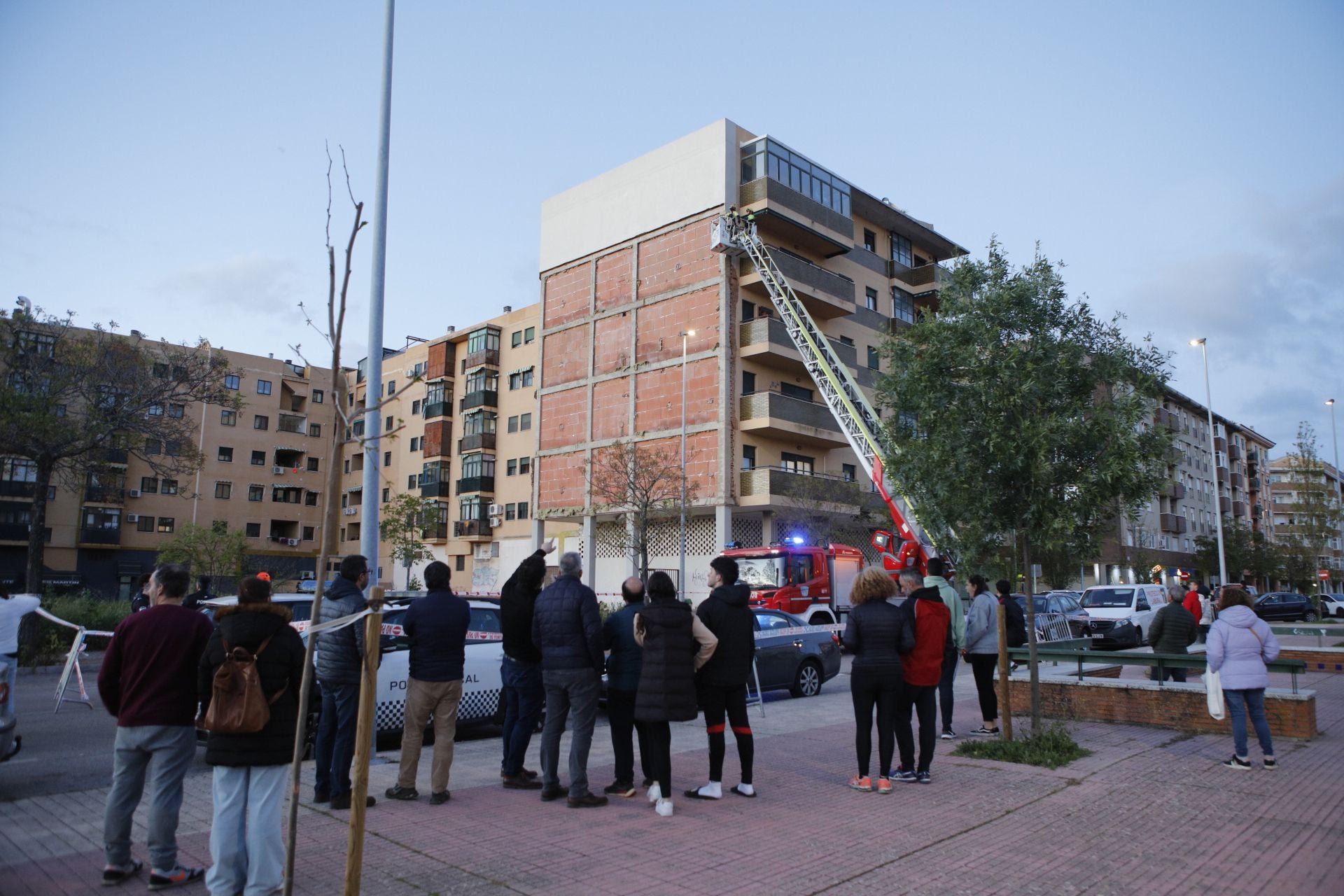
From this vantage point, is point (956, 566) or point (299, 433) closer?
point (956, 566)

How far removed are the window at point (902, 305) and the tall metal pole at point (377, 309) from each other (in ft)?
117

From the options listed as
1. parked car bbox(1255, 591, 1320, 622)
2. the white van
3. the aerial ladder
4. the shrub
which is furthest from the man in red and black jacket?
parked car bbox(1255, 591, 1320, 622)

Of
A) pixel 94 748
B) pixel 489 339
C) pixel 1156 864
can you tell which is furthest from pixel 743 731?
pixel 489 339

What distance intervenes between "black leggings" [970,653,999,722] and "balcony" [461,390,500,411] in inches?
1758

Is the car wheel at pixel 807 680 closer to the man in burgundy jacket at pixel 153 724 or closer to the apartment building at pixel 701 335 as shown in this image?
the man in burgundy jacket at pixel 153 724

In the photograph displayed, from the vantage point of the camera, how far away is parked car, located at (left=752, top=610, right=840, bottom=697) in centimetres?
1387

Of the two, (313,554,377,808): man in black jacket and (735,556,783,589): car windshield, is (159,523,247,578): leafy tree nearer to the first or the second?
(735,556,783,589): car windshield

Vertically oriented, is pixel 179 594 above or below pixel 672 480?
below

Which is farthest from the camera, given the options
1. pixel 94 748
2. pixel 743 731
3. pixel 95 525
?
pixel 95 525

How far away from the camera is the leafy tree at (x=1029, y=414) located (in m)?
9.52

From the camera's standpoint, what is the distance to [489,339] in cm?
5397

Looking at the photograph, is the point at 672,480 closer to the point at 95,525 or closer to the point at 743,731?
the point at 743,731

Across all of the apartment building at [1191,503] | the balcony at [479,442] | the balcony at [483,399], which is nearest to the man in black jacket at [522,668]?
the balcony at [479,442]

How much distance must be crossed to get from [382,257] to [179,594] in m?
7.44
